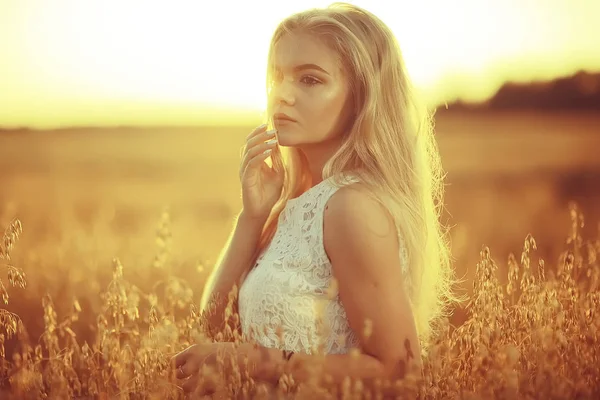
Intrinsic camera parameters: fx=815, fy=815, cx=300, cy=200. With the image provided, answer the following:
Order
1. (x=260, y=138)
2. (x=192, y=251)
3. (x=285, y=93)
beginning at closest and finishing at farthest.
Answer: (x=285, y=93) < (x=260, y=138) < (x=192, y=251)

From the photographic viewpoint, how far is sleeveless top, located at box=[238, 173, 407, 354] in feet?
9.91

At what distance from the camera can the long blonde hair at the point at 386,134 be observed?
126 inches

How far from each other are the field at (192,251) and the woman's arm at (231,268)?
0.49ft

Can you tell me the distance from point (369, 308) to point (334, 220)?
35cm

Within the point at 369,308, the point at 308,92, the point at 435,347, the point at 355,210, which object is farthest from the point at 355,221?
the point at 308,92

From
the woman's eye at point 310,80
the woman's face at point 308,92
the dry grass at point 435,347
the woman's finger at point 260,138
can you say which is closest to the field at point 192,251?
the dry grass at point 435,347

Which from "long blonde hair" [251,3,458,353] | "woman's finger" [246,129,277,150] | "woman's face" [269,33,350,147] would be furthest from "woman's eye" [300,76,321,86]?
"woman's finger" [246,129,277,150]

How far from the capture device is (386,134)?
131 inches

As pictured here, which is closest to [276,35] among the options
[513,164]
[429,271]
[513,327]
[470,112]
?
[429,271]

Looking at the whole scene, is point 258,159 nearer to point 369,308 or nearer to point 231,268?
point 231,268

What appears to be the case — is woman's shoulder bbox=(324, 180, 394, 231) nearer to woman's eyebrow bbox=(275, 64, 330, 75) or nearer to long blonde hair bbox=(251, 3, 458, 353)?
long blonde hair bbox=(251, 3, 458, 353)

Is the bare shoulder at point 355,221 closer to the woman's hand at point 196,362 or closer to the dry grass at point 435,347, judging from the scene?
the dry grass at point 435,347

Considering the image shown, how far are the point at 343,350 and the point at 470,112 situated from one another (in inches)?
1046

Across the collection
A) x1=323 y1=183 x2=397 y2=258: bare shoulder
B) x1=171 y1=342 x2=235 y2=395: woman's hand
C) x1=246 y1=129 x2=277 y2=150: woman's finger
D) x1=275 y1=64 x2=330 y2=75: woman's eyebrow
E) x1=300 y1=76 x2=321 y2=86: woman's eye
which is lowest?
x1=171 y1=342 x2=235 y2=395: woman's hand
